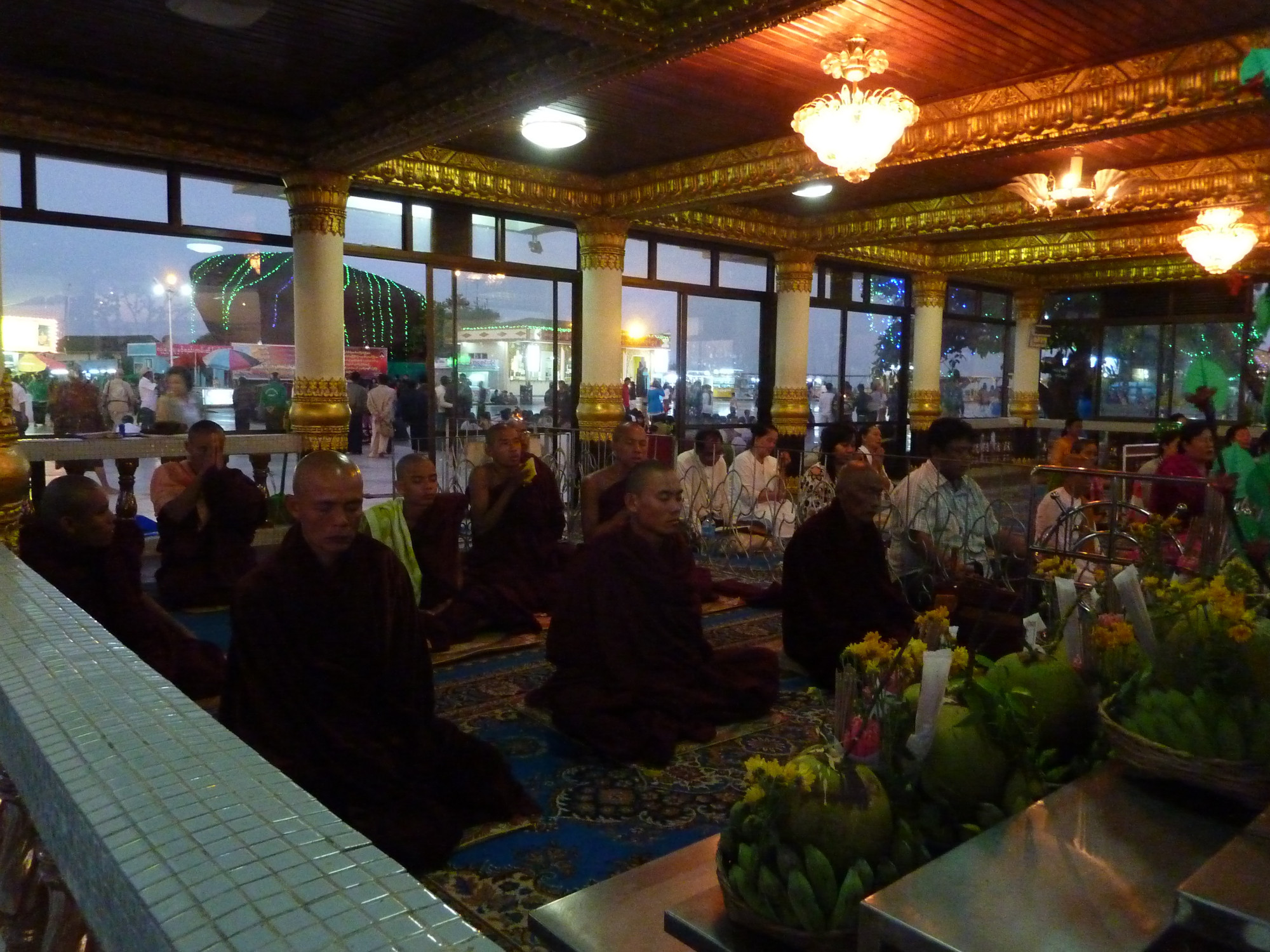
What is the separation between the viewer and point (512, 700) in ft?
15.3

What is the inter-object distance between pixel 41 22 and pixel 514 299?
5.04 m

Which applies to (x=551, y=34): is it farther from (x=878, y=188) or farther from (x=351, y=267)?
(x=878, y=188)

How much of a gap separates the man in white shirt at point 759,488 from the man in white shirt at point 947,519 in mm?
2022

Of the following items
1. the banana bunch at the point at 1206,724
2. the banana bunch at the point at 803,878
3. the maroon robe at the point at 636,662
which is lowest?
the maroon robe at the point at 636,662

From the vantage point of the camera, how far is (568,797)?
359 cm

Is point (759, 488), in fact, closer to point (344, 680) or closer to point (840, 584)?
point (840, 584)

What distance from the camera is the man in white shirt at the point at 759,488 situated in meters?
8.45

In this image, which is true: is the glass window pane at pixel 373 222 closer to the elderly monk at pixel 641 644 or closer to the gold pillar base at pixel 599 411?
the gold pillar base at pixel 599 411

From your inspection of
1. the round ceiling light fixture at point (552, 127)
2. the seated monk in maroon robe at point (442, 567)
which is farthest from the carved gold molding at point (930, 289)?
the seated monk in maroon robe at point (442, 567)

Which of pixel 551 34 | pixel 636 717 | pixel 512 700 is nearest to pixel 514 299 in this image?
pixel 551 34

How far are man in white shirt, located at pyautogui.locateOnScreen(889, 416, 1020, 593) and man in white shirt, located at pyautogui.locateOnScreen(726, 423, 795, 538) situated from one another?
2.02m

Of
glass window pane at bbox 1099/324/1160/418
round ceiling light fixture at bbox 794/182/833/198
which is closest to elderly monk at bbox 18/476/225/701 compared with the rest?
round ceiling light fixture at bbox 794/182/833/198

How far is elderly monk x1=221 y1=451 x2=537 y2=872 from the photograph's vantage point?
118 inches

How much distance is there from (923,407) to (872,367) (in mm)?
922
